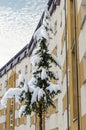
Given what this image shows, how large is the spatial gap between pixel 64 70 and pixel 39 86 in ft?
24.6

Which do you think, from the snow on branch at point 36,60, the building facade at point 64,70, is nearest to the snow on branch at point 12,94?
the snow on branch at point 36,60

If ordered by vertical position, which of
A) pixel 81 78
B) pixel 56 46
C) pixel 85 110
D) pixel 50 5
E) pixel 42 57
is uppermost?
pixel 50 5

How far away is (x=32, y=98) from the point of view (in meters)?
18.1

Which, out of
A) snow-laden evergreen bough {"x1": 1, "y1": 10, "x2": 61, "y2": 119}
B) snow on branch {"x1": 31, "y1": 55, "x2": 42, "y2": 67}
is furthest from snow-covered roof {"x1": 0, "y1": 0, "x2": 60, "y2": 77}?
snow on branch {"x1": 31, "y1": 55, "x2": 42, "y2": 67}

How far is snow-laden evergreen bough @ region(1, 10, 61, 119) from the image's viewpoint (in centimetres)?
1809

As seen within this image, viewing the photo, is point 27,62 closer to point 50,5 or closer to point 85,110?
point 50,5

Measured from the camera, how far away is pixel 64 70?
84.3 ft

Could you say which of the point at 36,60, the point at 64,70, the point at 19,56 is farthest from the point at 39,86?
the point at 19,56

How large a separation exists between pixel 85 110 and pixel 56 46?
16.6 m

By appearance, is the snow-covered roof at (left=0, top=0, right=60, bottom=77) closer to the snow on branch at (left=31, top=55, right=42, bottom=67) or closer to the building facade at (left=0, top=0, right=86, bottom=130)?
the building facade at (left=0, top=0, right=86, bottom=130)

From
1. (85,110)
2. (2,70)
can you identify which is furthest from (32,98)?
(2,70)

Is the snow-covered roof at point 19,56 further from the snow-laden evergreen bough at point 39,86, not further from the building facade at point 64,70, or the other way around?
the snow-laden evergreen bough at point 39,86

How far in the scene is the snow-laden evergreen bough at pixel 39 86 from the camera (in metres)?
18.1

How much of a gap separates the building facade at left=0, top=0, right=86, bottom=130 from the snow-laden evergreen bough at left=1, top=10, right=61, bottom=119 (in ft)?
2.36
